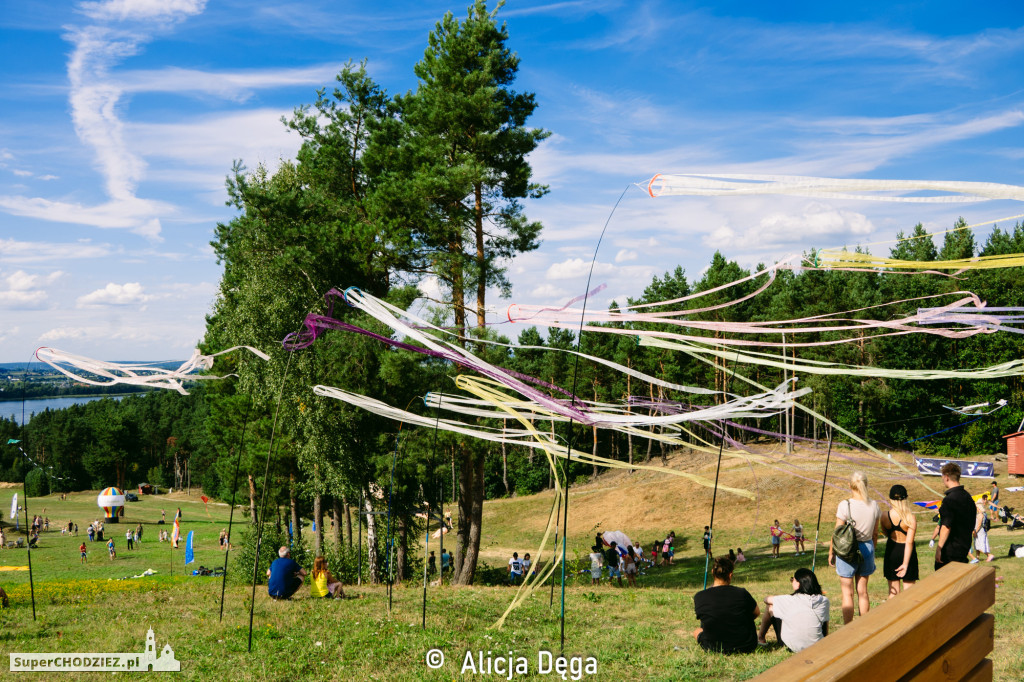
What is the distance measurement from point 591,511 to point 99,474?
6738 centimetres

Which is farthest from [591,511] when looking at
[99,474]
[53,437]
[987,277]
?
[53,437]

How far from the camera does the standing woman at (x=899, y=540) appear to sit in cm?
630

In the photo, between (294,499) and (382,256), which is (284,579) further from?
(294,499)

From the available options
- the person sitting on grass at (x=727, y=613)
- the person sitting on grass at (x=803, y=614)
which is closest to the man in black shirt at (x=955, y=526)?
the person sitting on grass at (x=803, y=614)

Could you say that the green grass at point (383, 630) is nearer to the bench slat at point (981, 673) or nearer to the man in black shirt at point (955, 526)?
the man in black shirt at point (955, 526)

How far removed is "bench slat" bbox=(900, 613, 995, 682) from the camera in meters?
1.42

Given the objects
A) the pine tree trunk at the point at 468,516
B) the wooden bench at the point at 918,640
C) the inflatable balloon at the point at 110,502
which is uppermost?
the wooden bench at the point at 918,640

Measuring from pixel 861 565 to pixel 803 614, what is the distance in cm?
→ 99

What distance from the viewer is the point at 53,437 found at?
257 feet

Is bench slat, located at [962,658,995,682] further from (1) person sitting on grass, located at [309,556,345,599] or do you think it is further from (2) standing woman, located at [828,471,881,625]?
(1) person sitting on grass, located at [309,556,345,599]

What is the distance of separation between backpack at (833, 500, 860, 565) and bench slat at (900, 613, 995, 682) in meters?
5.28

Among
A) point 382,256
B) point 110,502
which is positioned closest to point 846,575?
point 382,256

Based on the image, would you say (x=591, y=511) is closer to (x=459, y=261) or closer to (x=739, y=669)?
(x=459, y=261)

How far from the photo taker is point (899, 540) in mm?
6508
